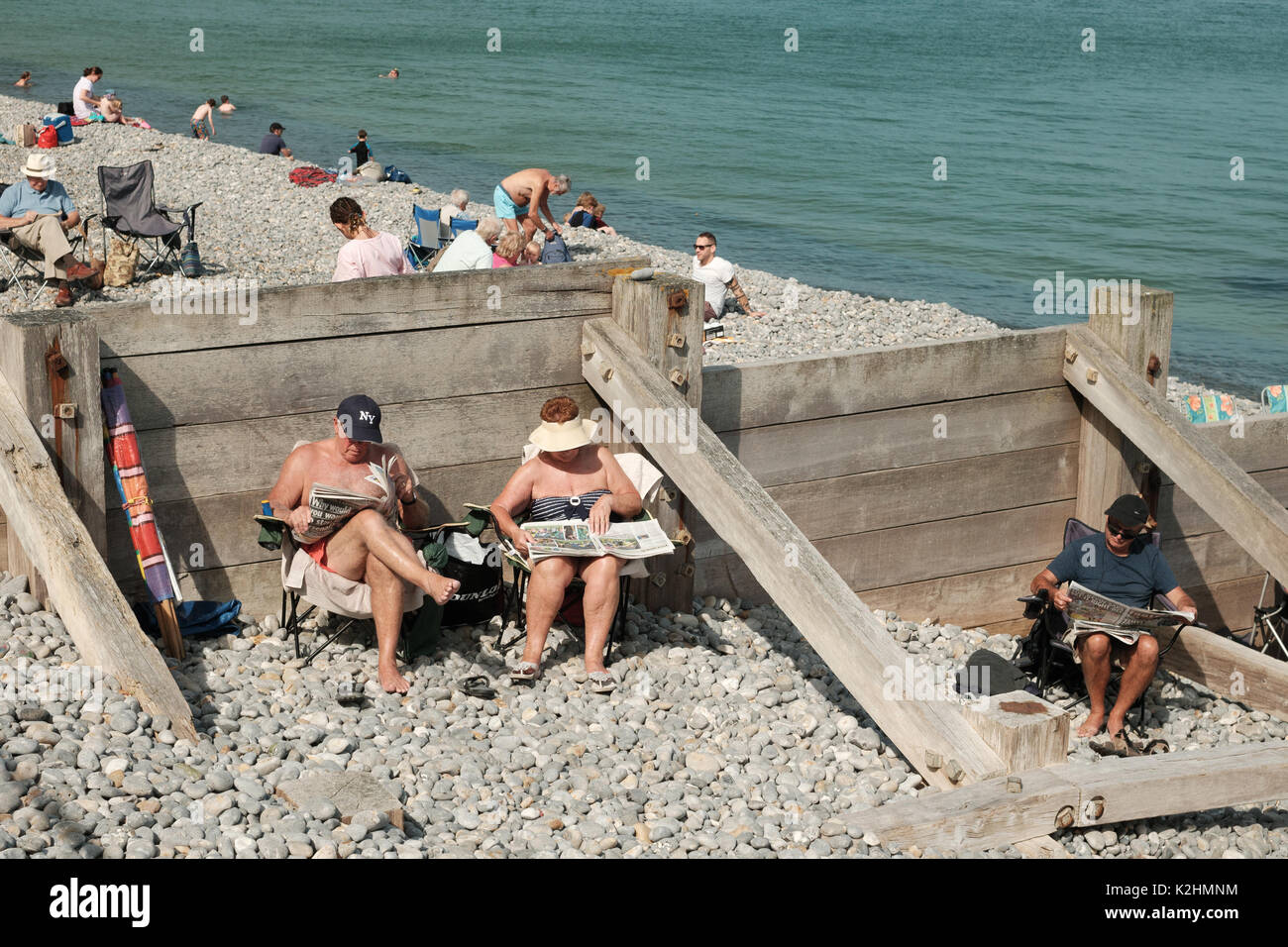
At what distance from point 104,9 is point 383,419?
263 feet

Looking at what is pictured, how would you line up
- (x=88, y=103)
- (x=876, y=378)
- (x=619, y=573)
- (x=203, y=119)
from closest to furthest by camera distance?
1. (x=619, y=573)
2. (x=876, y=378)
3. (x=88, y=103)
4. (x=203, y=119)

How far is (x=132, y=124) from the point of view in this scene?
2914 centimetres

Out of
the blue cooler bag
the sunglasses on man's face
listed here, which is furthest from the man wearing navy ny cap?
the blue cooler bag

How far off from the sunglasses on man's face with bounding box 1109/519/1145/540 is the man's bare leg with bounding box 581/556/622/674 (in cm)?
245

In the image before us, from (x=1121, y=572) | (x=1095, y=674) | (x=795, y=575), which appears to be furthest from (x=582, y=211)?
(x=795, y=575)

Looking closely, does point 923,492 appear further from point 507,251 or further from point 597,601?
point 507,251

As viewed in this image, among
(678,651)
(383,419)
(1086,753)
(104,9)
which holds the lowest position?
(1086,753)

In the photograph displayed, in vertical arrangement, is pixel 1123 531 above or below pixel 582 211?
below

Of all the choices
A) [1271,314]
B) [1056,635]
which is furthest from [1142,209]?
[1056,635]

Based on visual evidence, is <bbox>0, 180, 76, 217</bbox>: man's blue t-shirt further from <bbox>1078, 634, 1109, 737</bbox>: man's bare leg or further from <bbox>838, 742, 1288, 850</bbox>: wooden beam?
<bbox>838, 742, 1288, 850</bbox>: wooden beam

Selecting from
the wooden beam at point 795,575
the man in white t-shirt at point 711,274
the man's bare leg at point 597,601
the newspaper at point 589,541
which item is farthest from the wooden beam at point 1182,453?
the man in white t-shirt at point 711,274

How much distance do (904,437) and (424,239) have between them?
8.77 metres

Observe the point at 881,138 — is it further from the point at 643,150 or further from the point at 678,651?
the point at 678,651

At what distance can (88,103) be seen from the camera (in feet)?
93.7
